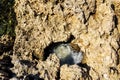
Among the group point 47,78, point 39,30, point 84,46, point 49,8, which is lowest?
point 47,78

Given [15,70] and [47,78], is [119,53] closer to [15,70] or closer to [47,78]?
[47,78]

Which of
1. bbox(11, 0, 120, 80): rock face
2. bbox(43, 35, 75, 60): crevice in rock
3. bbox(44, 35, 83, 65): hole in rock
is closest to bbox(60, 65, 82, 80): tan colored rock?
bbox(11, 0, 120, 80): rock face

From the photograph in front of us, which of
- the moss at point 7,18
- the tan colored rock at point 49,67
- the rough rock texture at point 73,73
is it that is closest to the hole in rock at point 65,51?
the tan colored rock at point 49,67

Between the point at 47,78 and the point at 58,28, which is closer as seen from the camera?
the point at 47,78

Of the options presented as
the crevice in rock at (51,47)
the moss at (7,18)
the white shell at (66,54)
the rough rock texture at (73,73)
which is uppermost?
the moss at (7,18)

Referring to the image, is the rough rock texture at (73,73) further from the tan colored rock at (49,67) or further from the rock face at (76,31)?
the tan colored rock at (49,67)

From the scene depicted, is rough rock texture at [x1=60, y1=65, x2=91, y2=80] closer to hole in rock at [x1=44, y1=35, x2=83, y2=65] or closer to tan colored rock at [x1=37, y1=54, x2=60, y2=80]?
tan colored rock at [x1=37, y1=54, x2=60, y2=80]

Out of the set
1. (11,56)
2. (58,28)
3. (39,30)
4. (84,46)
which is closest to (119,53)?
(84,46)

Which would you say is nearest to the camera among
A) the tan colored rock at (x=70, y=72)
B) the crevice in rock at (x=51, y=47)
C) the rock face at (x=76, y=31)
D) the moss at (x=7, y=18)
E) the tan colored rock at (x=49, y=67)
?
the tan colored rock at (x=70, y=72)
